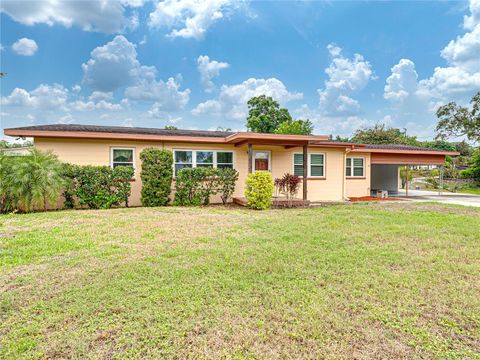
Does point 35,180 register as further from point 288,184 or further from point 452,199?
point 452,199

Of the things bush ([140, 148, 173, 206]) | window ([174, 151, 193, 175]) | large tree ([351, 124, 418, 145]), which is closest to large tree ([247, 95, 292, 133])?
large tree ([351, 124, 418, 145])

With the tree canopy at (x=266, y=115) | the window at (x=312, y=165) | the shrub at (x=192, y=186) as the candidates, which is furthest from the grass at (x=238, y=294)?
the tree canopy at (x=266, y=115)

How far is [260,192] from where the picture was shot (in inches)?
362

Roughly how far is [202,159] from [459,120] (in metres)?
26.1

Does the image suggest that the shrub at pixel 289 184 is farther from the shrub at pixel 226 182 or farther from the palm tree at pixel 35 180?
the palm tree at pixel 35 180

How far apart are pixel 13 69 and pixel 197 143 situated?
962 centimetres

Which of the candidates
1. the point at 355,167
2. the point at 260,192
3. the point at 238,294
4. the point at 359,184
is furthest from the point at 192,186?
the point at 359,184

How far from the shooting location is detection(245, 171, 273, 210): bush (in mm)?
9188

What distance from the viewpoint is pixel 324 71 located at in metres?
20.1

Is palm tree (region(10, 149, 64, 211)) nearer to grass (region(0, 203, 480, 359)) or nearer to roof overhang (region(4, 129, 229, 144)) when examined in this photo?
roof overhang (region(4, 129, 229, 144))

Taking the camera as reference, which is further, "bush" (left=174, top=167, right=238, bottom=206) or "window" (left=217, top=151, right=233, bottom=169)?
"window" (left=217, top=151, right=233, bottom=169)

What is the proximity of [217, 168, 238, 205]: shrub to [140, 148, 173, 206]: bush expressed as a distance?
188 centimetres

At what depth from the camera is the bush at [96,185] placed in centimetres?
859

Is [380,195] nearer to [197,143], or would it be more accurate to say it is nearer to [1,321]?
[197,143]
